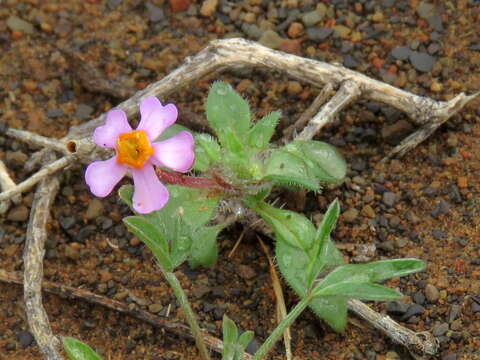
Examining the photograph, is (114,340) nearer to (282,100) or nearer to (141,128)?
(141,128)

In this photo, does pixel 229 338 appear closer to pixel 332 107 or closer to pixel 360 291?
pixel 360 291

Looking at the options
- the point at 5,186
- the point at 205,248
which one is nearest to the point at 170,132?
the point at 205,248

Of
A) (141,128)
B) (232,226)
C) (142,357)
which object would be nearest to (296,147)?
(232,226)

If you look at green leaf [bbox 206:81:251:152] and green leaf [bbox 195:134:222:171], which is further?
green leaf [bbox 206:81:251:152]

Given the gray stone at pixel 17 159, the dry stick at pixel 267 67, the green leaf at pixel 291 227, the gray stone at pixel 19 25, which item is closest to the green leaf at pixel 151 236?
the green leaf at pixel 291 227

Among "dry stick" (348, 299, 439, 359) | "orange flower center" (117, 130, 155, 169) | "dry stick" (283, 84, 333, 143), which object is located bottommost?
"dry stick" (348, 299, 439, 359)

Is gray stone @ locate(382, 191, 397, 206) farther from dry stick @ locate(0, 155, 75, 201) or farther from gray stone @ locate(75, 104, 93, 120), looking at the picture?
gray stone @ locate(75, 104, 93, 120)

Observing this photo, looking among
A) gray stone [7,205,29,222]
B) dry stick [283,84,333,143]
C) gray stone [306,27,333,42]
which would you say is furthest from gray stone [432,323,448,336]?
gray stone [7,205,29,222]
